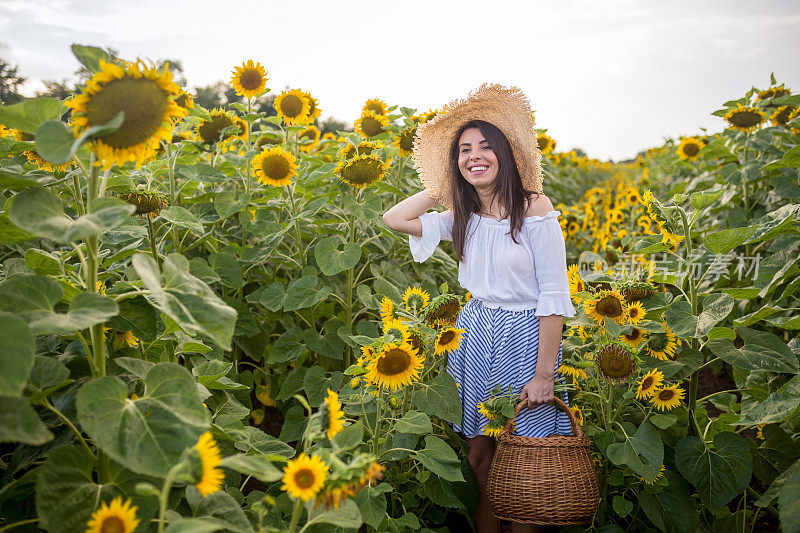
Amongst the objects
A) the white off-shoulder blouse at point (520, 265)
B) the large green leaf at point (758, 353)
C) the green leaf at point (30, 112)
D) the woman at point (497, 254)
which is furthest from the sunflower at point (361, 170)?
the large green leaf at point (758, 353)

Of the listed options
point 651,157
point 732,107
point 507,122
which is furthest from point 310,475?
point 651,157

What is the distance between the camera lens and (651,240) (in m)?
2.30

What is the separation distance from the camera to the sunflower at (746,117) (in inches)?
151

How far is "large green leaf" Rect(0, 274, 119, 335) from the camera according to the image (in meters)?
1.02

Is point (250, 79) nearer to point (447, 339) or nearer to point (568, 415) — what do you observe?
point (447, 339)

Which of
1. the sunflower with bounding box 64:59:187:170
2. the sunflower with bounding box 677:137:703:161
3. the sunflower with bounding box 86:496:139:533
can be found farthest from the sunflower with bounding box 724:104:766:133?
the sunflower with bounding box 86:496:139:533

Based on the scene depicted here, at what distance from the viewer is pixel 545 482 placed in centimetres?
187

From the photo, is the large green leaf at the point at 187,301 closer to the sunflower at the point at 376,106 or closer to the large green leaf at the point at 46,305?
the large green leaf at the point at 46,305

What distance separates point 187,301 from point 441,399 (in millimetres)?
960

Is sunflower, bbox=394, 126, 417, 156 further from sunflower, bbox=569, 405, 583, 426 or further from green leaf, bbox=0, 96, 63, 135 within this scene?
green leaf, bbox=0, 96, 63, 135

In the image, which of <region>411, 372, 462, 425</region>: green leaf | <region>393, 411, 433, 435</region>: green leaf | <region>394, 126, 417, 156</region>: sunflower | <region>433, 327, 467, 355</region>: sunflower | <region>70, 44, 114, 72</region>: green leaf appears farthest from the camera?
<region>394, 126, 417, 156</region>: sunflower

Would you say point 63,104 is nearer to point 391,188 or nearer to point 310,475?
point 310,475

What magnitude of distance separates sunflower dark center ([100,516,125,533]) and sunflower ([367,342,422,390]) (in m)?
0.79

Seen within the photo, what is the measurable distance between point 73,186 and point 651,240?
2128mm
